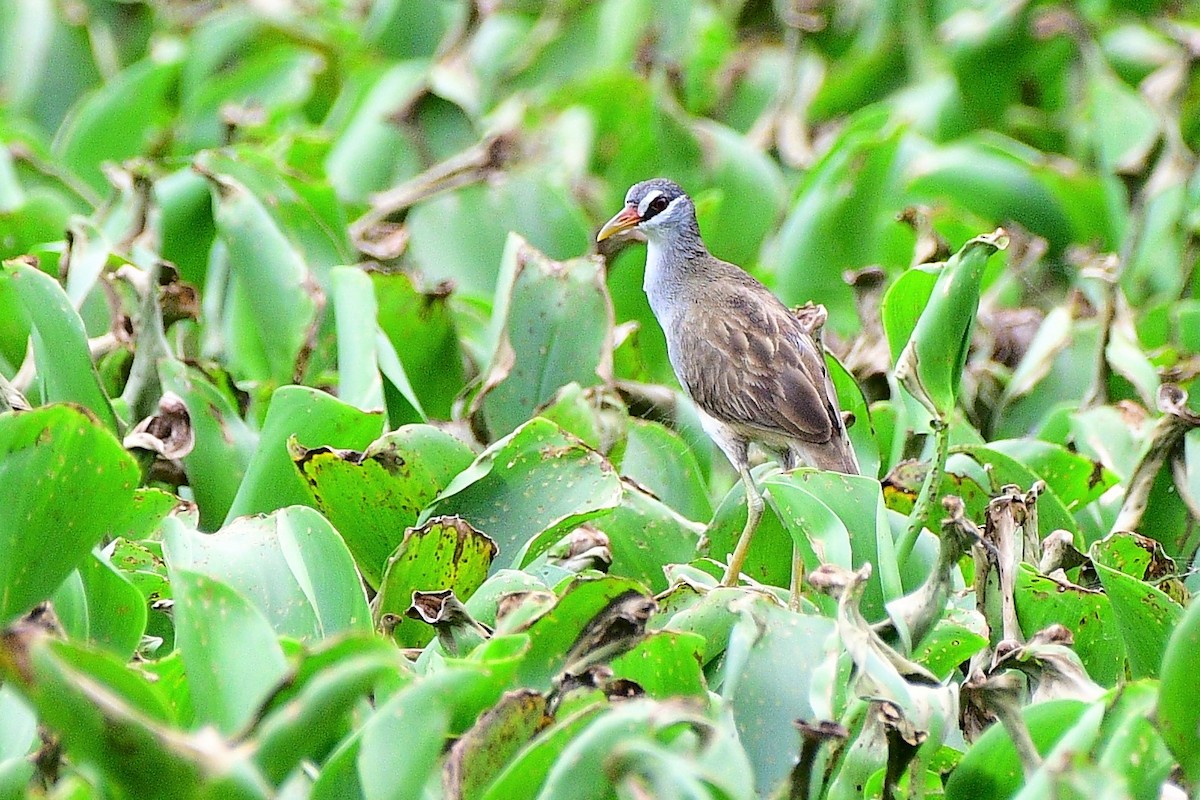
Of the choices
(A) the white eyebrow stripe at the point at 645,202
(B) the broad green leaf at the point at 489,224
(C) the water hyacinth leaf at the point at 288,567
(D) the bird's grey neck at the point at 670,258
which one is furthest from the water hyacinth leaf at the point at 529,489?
(B) the broad green leaf at the point at 489,224

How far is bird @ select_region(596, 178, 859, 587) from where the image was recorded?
9.78 feet

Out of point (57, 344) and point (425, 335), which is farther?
point (425, 335)

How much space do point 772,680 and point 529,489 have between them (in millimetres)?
618

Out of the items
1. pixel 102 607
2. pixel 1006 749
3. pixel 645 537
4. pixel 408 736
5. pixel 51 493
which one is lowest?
pixel 645 537

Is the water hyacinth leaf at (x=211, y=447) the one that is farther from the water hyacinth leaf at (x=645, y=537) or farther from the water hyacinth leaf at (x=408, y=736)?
the water hyacinth leaf at (x=408, y=736)

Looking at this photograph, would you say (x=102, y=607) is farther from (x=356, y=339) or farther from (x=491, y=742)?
(x=356, y=339)

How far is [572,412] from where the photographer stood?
2877 mm

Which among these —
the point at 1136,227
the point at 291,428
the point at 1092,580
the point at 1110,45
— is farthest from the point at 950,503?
the point at 1110,45

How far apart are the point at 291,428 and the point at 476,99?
232cm

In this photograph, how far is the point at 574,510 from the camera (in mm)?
2602

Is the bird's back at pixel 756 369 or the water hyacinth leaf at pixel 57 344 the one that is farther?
the bird's back at pixel 756 369

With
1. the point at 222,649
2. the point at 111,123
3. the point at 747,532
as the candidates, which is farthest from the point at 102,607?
the point at 111,123

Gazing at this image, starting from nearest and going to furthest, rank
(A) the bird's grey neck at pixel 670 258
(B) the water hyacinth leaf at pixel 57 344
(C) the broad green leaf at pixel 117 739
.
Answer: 1. (C) the broad green leaf at pixel 117 739
2. (B) the water hyacinth leaf at pixel 57 344
3. (A) the bird's grey neck at pixel 670 258

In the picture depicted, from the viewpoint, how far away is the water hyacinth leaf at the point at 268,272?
3205 millimetres
